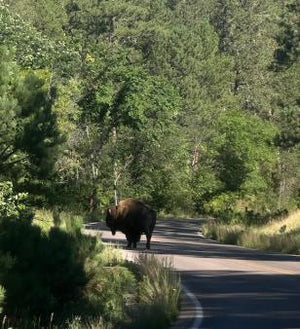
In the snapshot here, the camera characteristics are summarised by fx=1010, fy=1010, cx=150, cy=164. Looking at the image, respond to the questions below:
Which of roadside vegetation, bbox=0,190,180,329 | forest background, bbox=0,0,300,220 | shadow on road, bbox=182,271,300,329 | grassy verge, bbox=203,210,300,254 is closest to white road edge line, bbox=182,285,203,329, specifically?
shadow on road, bbox=182,271,300,329

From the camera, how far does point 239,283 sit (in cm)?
2370

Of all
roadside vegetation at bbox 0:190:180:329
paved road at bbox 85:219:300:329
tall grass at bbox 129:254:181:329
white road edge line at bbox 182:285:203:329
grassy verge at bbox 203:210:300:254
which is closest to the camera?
white road edge line at bbox 182:285:203:329

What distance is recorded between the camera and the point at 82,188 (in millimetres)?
64438

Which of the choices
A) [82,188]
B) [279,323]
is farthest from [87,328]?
[82,188]

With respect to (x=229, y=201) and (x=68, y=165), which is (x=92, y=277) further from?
(x=229, y=201)

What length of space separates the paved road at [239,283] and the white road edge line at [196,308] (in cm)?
Answer: 10

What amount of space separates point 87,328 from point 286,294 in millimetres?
5940

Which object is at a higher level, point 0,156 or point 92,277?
point 0,156

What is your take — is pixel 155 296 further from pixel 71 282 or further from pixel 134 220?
pixel 134 220

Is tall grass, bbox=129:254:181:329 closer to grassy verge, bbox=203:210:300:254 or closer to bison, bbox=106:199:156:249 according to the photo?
bison, bbox=106:199:156:249

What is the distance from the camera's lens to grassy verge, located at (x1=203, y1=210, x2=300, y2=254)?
1519 inches

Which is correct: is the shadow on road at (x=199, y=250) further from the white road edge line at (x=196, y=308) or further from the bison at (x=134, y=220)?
the white road edge line at (x=196, y=308)

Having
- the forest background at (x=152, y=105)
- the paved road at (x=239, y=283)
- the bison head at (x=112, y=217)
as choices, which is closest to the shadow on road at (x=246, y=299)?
the paved road at (x=239, y=283)

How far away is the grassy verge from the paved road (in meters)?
1.68
